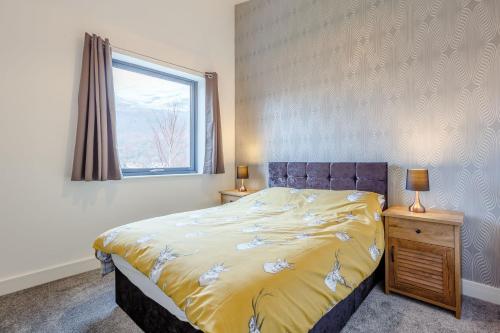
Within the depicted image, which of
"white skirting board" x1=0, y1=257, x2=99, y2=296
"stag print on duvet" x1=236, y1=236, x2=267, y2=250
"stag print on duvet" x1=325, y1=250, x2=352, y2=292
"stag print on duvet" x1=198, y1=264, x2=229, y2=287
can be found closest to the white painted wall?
"white skirting board" x1=0, y1=257, x2=99, y2=296

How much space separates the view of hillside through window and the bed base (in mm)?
1553

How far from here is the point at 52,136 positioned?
2.40 metres

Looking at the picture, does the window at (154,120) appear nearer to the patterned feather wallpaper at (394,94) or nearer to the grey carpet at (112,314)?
the patterned feather wallpaper at (394,94)

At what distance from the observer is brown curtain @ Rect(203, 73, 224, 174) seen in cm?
356

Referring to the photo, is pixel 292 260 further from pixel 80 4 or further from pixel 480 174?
pixel 80 4

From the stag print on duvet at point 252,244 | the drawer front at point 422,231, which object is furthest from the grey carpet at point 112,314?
the stag print on duvet at point 252,244

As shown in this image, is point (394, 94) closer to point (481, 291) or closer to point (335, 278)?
point (481, 291)

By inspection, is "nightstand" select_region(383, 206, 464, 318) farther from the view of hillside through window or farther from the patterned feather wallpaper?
the view of hillside through window

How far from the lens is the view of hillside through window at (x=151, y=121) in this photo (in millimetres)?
3018

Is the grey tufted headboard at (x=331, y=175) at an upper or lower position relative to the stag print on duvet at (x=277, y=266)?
upper

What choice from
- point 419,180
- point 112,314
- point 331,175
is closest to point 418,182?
point 419,180

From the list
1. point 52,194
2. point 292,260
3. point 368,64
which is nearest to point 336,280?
point 292,260

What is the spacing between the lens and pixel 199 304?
3.43 feet

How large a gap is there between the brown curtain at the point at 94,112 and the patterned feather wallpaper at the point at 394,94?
1829 mm
